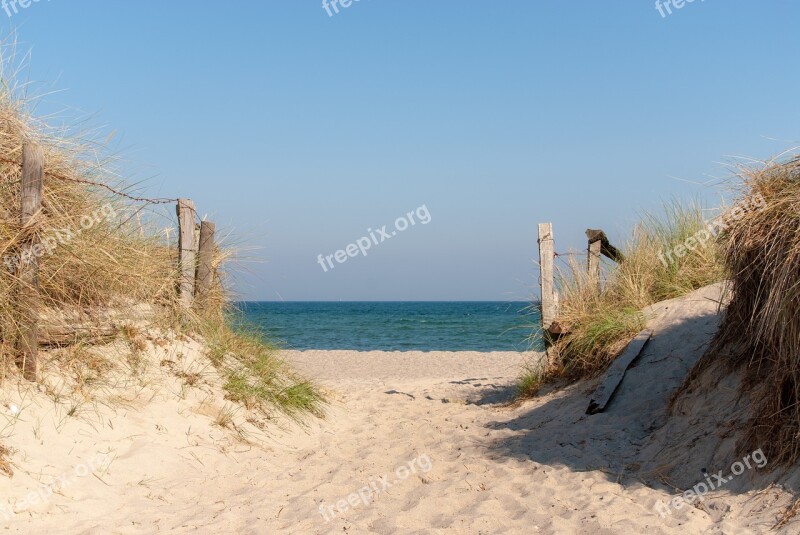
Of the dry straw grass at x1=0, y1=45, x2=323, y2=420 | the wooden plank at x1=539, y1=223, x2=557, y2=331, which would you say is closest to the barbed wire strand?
the dry straw grass at x1=0, y1=45, x2=323, y2=420

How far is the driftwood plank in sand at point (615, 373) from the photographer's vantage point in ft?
22.2

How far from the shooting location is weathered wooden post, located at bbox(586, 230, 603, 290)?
8.96 meters

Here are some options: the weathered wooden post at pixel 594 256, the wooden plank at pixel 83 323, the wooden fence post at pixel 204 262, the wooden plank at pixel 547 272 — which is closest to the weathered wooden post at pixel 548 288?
the wooden plank at pixel 547 272

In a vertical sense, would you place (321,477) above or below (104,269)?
below

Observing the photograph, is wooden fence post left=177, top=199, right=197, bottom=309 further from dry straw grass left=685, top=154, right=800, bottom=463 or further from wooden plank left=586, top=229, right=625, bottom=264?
dry straw grass left=685, top=154, right=800, bottom=463

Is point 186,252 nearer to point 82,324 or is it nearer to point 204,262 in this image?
point 204,262

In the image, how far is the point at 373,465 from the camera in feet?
19.4

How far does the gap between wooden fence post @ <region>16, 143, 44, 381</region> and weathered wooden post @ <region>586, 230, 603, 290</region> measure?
21.0ft

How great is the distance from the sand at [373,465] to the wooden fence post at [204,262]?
0.81m

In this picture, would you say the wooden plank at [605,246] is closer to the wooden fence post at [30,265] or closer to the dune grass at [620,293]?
the dune grass at [620,293]

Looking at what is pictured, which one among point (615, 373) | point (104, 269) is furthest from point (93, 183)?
point (615, 373)

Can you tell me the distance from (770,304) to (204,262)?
5.75 metres

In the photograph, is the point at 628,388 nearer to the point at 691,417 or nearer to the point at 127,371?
the point at 691,417

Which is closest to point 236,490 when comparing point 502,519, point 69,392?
point 69,392
